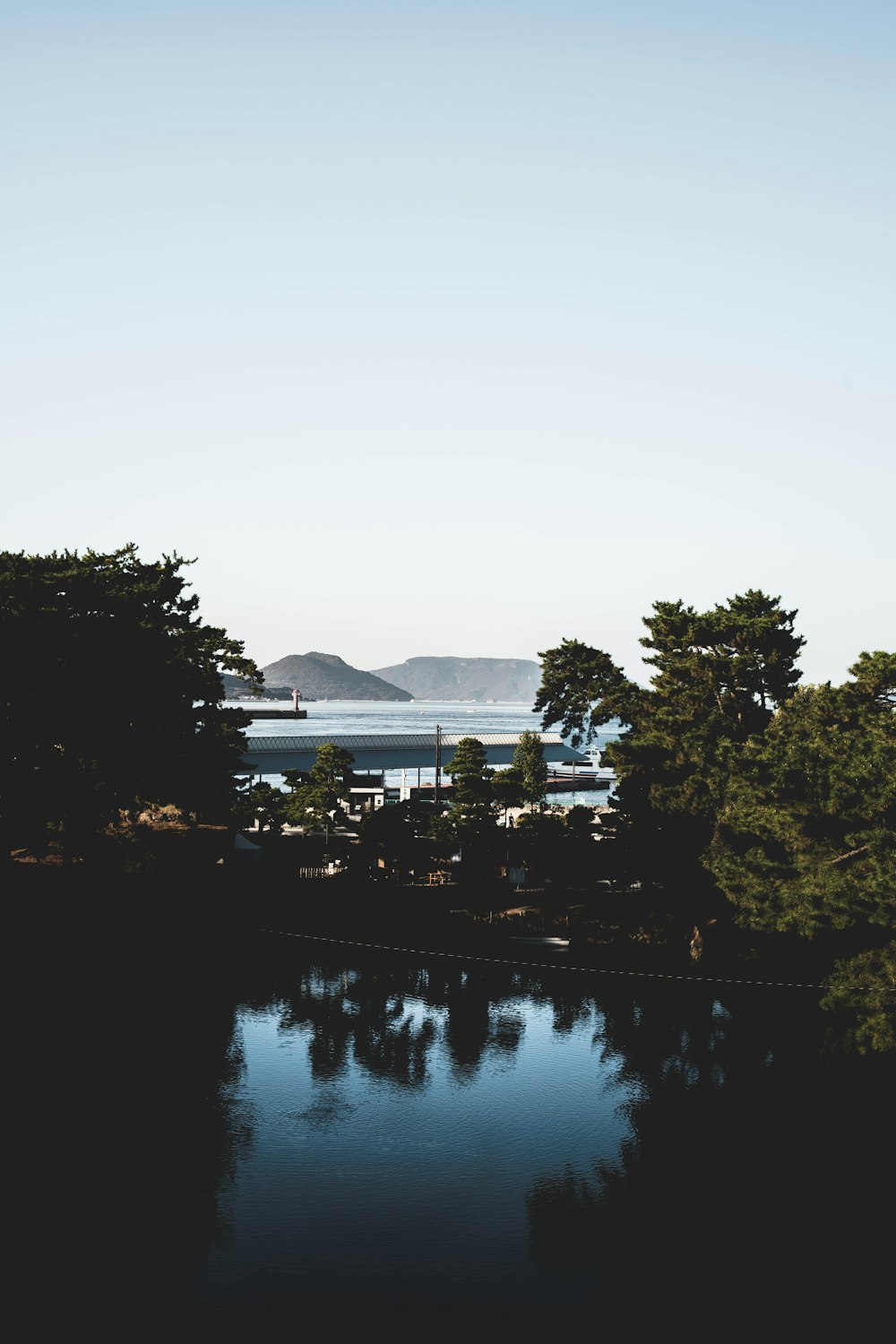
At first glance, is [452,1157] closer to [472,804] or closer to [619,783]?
[619,783]

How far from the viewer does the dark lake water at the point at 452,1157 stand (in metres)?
18.5

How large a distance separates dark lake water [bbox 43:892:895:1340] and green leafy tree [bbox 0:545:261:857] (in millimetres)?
7996

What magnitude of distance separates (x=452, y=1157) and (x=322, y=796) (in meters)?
37.3

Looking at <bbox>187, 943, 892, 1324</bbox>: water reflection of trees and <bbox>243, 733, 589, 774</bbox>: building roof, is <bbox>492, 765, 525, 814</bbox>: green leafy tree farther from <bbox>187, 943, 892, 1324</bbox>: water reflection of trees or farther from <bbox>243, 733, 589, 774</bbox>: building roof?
<bbox>187, 943, 892, 1324</bbox>: water reflection of trees

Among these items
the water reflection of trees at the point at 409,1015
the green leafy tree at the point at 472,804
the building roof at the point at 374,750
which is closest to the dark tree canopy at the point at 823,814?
the water reflection of trees at the point at 409,1015

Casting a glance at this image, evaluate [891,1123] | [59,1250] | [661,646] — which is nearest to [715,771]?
[661,646]

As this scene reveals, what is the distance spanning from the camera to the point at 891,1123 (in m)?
26.8

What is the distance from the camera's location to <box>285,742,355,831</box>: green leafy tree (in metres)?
61.2

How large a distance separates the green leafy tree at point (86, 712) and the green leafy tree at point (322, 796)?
10.5m

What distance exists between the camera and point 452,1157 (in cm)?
2466

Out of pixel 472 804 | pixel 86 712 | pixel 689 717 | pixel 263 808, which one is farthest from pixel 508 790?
pixel 86 712

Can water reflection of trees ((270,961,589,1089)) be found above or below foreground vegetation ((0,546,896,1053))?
below

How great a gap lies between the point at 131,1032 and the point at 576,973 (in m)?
16.4

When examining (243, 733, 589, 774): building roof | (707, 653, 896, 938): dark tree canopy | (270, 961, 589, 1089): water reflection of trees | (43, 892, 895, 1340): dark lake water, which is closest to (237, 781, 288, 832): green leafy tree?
(243, 733, 589, 774): building roof
